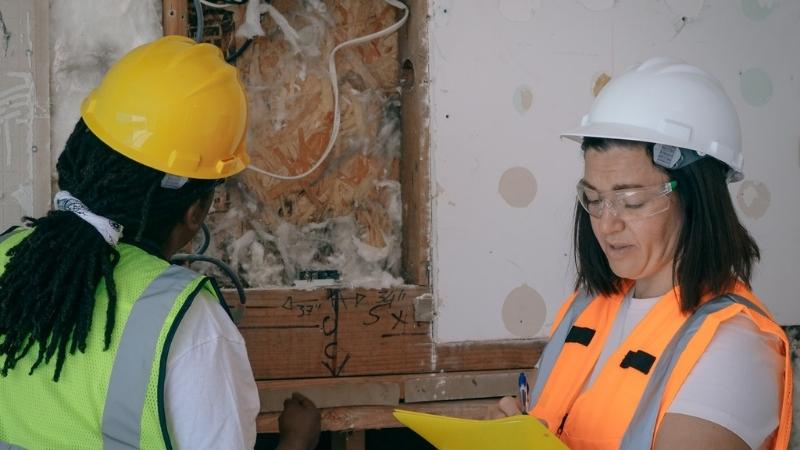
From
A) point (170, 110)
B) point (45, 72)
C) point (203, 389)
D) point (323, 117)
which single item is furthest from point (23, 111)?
point (203, 389)

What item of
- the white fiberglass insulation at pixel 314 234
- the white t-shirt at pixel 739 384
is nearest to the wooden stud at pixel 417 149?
the white fiberglass insulation at pixel 314 234

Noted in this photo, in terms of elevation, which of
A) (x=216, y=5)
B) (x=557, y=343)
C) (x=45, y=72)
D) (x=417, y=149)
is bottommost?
(x=557, y=343)

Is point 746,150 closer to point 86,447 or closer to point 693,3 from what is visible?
point 693,3

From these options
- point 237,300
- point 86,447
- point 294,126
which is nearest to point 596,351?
point 86,447

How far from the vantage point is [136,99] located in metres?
1.83

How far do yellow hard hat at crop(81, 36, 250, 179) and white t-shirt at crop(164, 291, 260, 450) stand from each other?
364 millimetres

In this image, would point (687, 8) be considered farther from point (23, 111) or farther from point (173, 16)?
point (23, 111)

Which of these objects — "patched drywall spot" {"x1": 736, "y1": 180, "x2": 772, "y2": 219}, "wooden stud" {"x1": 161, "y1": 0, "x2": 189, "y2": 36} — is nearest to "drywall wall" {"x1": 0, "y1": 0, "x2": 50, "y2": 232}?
"wooden stud" {"x1": 161, "y1": 0, "x2": 189, "y2": 36}

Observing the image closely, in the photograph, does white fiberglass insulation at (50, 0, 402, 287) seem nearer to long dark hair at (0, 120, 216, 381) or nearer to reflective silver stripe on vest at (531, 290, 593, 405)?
reflective silver stripe on vest at (531, 290, 593, 405)

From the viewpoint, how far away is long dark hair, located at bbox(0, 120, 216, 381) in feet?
5.14

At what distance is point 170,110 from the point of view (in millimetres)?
1827

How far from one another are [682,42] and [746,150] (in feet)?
1.72

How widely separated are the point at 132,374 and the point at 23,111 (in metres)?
1.68

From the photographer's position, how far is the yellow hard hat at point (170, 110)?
Result: 179 cm
